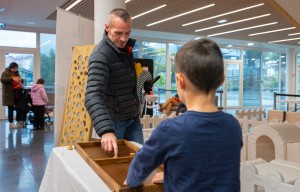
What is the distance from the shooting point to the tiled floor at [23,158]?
3586 millimetres

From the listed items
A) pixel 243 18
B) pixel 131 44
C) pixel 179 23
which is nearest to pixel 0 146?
pixel 131 44

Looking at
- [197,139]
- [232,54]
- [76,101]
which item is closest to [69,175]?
[197,139]

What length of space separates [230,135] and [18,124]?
→ 8.03m

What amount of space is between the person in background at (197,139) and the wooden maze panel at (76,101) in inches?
93.3

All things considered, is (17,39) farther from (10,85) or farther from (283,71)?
(283,71)

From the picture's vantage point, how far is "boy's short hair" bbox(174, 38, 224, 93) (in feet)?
A: 2.96

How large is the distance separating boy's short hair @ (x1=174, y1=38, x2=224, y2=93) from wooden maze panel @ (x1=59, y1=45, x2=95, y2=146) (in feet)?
7.89

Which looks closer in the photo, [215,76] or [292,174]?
[215,76]

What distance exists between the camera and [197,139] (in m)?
0.87

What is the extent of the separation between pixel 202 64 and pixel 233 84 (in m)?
15.2

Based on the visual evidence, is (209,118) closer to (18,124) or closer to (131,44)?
(131,44)

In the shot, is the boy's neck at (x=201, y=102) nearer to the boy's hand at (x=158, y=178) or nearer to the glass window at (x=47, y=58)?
the boy's hand at (x=158, y=178)

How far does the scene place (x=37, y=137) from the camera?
6527mm

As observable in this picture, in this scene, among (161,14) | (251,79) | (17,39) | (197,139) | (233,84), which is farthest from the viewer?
(251,79)
